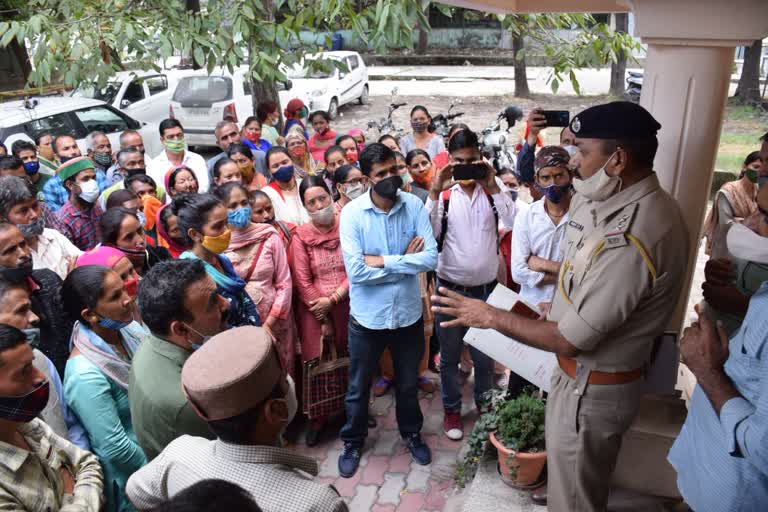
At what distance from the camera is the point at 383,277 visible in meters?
3.65

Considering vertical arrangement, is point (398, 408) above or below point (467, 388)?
above

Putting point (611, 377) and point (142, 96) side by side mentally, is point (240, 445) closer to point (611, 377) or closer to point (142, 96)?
point (611, 377)

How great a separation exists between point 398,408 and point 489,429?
75cm

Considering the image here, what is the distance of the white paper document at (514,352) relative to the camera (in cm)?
314

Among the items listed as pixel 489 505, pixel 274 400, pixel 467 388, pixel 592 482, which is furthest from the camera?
pixel 467 388

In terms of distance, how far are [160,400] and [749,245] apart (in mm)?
2183

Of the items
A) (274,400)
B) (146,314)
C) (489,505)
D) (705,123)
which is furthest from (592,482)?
(146,314)

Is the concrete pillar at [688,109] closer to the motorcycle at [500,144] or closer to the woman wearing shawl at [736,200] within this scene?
the woman wearing shawl at [736,200]

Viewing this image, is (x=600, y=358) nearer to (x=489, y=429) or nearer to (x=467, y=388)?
(x=489, y=429)

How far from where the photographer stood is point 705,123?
114 inches

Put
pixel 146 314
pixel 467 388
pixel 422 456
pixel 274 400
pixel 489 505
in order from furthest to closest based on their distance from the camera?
pixel 467 388
pixel 422 456
pixel 489 505
pixel 146 314
pixel 274 400

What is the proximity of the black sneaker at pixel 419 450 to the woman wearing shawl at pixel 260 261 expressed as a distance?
106 centimetres

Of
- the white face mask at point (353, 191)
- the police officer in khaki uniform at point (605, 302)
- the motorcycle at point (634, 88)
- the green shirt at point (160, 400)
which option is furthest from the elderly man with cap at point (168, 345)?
the motorcycle at point (634, 88)

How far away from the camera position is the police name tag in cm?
230
